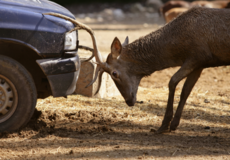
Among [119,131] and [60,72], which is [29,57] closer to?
[60,72]

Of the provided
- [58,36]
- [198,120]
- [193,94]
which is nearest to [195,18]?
[198,120]

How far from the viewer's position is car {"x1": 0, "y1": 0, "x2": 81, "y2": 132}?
13.9 feet

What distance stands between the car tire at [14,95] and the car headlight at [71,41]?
0.68 metres

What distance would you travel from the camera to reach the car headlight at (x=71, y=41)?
178 inches

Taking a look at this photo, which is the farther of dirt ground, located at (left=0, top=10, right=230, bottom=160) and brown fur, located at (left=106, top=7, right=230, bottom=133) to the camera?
brown fur, located at (left=106, top=7, right=230, bottom=133)

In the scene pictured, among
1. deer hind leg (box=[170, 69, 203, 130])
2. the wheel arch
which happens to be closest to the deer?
deer hind leg (box=[170, 69, 203, 130])

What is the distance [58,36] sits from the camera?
443cm

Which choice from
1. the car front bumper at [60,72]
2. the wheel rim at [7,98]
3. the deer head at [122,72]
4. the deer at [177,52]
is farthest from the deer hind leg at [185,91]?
the wheel rim at [7,98]

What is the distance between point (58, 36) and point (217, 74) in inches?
222

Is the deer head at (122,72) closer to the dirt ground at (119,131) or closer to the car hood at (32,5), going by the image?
the dirt ground at (119,131)

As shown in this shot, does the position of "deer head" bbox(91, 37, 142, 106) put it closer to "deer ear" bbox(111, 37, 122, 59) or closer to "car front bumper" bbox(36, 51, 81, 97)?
"deer ear" bbox(111, 37, 122, 59)

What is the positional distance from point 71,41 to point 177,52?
5.25 feet

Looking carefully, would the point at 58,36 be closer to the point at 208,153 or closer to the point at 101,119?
the point at 101,119

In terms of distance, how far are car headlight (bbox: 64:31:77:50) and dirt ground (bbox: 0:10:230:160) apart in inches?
47.3
